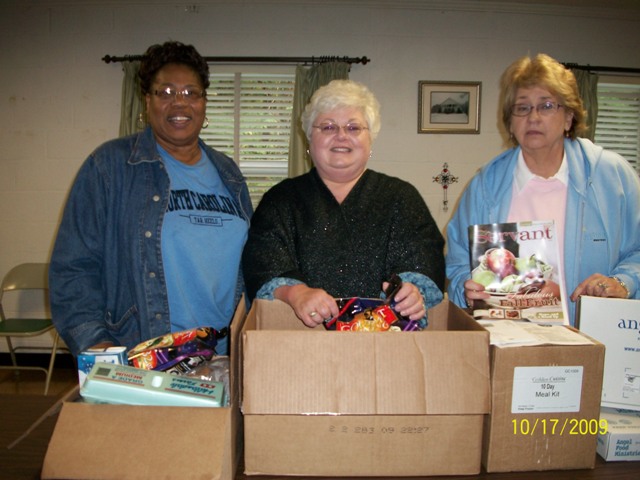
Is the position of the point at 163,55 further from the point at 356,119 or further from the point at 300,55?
the point at 300,55

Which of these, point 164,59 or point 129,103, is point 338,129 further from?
point 129,103

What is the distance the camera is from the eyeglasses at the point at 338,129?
1307mm

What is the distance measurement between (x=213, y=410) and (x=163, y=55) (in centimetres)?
Answer: 114

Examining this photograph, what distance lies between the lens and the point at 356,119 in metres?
→ 1.31

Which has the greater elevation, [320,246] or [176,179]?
[176,179]

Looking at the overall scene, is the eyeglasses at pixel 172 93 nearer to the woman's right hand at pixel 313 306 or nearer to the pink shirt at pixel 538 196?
the woman's right hand at pixel 313 306

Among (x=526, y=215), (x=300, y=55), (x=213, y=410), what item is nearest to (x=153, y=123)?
(x=213, y=410)

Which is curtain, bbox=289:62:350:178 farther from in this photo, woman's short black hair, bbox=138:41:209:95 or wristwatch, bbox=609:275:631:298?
wristwatch, bbox=609:275:631:298

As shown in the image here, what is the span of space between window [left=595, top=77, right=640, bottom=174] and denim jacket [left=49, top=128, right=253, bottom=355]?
432 cm

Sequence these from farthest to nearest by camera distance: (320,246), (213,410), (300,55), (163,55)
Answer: (300,55) → (163,55) → (320,246) → (213,410)

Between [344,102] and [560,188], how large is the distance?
2.53 feet

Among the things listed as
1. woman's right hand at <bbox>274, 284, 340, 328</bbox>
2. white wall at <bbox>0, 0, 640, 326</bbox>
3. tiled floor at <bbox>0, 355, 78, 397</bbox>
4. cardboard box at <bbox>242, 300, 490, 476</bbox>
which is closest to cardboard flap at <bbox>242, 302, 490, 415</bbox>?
cardboard box at <bbox>242, 300, 490, 476</bbox>

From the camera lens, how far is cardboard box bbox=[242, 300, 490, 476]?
2.44ft

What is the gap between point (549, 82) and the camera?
1369mm
